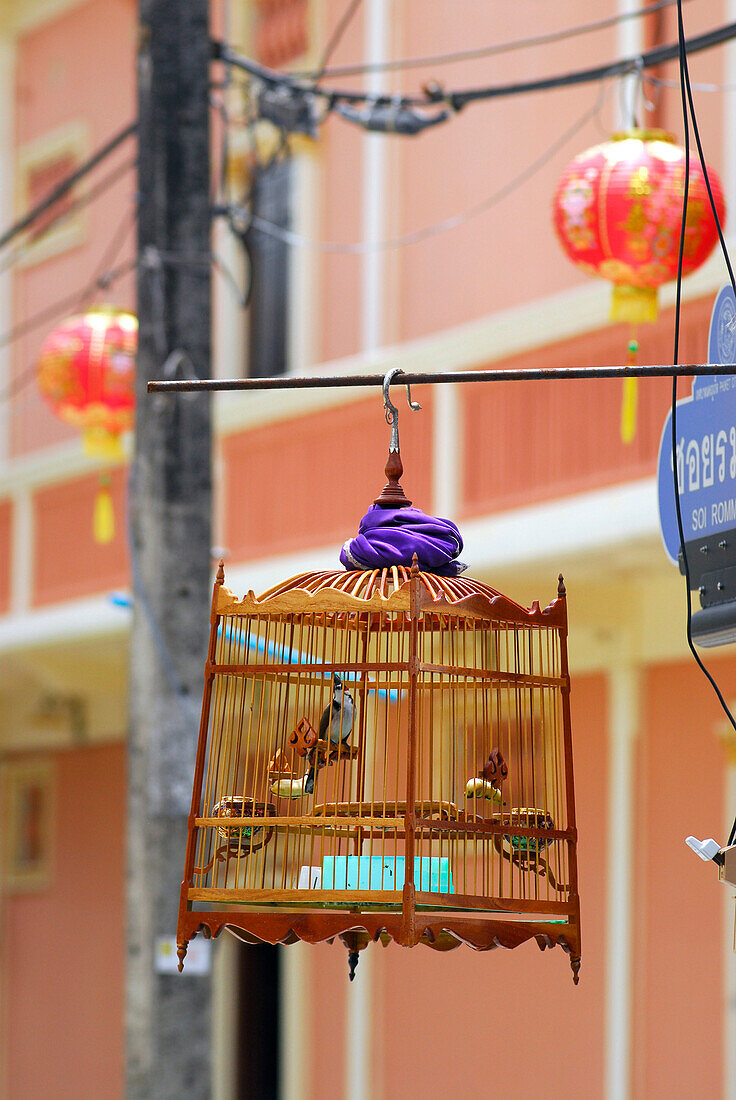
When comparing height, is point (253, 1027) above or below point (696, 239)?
below

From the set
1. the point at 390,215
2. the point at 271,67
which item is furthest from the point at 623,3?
the point at 271,67

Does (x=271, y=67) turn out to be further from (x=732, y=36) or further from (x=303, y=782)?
(x=303, y=782)

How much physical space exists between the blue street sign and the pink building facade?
2.91 m

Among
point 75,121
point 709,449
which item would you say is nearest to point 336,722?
point 709,449

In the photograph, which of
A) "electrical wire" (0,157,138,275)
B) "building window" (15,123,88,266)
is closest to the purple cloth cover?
"electrical wire" (0,157,138,275)

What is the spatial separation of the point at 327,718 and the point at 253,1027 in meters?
9.06

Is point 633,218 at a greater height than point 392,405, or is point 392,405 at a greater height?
point 633,218

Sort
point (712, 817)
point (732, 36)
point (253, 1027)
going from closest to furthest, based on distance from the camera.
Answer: point (732, 36) < point (712, 817) < point (253, 1027)

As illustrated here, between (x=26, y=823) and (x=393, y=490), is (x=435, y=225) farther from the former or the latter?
(x=393, y=490)

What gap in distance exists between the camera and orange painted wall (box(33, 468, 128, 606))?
1170cm

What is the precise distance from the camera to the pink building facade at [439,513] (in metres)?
9.16

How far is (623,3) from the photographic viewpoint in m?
10.1

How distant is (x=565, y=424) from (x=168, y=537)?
9.56ft

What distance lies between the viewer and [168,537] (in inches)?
259
